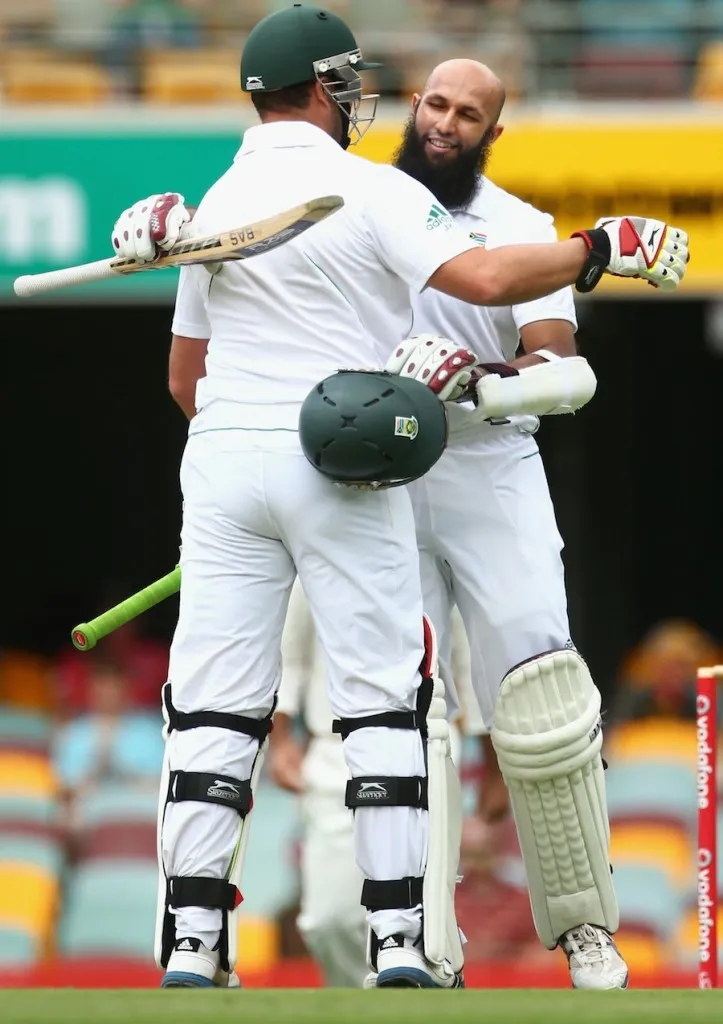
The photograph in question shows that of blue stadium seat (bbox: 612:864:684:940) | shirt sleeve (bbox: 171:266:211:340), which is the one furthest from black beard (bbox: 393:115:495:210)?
blue stadium seat (bbox: 612:864:684:940)

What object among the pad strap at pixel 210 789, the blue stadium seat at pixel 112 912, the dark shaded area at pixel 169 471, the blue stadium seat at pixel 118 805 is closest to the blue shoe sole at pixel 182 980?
the pad strap at pixel 210 789

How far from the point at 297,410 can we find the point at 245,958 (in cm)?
427

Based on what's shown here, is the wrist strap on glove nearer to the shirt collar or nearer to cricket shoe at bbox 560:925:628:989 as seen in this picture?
the shirt collar

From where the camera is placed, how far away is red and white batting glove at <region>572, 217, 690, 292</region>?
385 cm

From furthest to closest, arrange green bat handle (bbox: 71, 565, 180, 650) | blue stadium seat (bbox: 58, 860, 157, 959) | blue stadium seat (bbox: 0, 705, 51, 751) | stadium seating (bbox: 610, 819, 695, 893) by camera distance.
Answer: blue stadium seat (bbox: 0, 705, 51, 751)
blue stadium seat (bbox: 58, 860, 157, 959)
stadium seating (bbox: 610, 819, 695, 893)
green bat handle (bbox: 71, 565, 180, 650)

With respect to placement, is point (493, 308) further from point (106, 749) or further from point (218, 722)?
point (106, 749)

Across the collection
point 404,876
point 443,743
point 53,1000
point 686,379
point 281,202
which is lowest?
point 53,1000

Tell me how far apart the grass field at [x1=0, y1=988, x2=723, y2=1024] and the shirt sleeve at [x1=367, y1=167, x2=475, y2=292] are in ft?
4.45

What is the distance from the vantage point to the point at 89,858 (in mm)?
8023

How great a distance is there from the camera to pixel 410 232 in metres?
3.73

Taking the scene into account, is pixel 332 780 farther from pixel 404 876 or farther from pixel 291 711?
pixel 404 876

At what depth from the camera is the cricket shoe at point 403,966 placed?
3654mm

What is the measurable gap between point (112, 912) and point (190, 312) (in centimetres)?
422

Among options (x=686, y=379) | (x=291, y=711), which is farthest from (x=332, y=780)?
(x=686, y=379)
